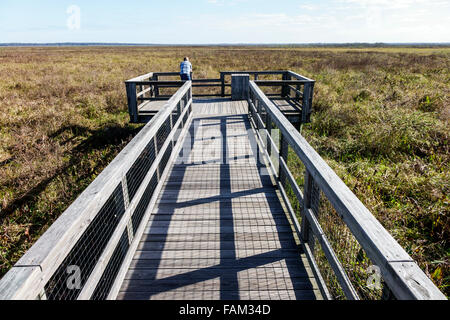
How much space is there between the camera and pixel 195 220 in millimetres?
3865

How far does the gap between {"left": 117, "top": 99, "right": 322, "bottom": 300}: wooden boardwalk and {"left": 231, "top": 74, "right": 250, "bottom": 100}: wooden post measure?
6.66 meters

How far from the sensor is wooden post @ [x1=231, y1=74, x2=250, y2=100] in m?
11.7

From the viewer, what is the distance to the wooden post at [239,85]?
1174 cm

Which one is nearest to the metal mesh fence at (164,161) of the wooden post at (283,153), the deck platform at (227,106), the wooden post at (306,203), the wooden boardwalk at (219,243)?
the wooden boardwalk at (219,243)

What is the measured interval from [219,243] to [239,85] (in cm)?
929

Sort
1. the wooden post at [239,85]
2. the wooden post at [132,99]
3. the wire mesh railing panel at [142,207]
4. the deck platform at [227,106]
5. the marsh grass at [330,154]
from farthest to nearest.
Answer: the wooden post at [239,85] < the deck platform at [227,106] < the wooden post at [132,99] < the marsh grass at [330,154] < the wire mesh railing panel at [142,207]

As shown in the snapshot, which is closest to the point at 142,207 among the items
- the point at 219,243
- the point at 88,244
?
the point at 219,243

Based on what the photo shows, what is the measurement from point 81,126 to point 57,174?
4.32 meters

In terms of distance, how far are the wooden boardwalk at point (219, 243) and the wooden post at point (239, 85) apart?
21.8ft

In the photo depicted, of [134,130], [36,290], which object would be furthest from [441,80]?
[36,290]

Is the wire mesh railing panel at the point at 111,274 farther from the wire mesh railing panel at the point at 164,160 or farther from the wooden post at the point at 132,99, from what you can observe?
the wooden post at the point at 132,99

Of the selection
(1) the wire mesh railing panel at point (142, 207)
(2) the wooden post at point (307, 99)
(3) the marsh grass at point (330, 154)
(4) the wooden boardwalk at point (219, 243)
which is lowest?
(3) the marsh grass at point (330, 154)

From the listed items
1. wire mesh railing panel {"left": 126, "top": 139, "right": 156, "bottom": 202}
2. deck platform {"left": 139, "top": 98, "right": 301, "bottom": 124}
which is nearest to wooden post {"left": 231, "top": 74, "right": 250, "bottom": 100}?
deck platform {"left": 139, "top": 98, "right": 301, "bottom": 124}

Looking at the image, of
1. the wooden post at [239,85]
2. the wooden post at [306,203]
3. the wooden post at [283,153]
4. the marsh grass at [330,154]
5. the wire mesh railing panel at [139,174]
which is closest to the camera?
the wooden post at [306,203]
